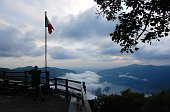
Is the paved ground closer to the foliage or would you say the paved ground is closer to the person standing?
the person standing

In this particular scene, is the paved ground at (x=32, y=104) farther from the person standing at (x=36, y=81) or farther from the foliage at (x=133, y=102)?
the foliage at (x=133, y=102)

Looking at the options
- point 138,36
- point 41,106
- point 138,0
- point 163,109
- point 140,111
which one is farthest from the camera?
point 140,111

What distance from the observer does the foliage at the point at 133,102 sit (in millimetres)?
26000

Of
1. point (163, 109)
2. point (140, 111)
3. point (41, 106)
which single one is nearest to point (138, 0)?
point (41, 106)

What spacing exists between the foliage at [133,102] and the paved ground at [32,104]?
16.0 ft

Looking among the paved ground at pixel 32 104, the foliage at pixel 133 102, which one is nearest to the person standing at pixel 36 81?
the paved ground at pixel 32 104

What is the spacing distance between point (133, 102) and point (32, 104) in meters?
10.7

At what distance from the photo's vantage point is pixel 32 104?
21109 mm

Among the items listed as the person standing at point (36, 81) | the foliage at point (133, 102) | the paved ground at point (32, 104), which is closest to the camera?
the paved ground at point (32, 104)

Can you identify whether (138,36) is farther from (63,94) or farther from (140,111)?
(140,111)

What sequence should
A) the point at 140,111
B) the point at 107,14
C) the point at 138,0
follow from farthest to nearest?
1. the point at 140,111
2. the point at 107,14
3. the point at 138,0

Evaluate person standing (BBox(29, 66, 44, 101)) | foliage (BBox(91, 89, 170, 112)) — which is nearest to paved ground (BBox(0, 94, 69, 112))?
person standing (BBox(29, 66, 44, 101))

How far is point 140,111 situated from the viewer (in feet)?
90.2

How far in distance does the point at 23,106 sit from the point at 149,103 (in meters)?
10.4
